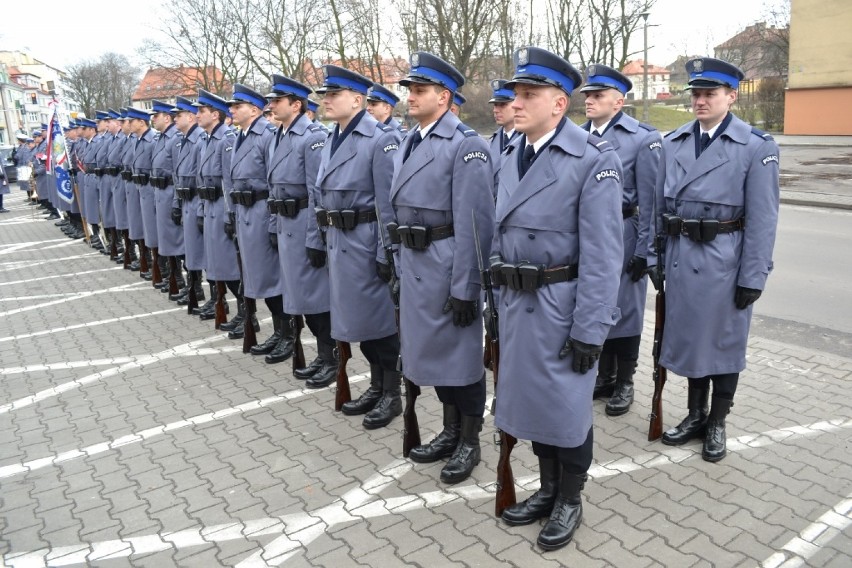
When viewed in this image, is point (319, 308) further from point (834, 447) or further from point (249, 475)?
point (834, 447)

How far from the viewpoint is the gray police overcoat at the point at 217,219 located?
7145mm

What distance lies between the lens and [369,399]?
5289 mm

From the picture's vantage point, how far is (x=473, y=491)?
4.04 meters

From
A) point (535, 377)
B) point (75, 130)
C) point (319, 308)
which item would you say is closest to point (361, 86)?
point (319, 308)

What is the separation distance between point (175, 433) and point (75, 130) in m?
13.0

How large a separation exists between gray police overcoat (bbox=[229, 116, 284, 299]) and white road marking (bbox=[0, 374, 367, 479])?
1.09 m

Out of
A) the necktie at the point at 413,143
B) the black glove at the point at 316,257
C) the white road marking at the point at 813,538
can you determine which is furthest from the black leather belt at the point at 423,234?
the white road marking at the point at 813,538

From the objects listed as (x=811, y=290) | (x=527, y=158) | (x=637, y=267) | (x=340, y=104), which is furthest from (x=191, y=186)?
(x=811, y=290)

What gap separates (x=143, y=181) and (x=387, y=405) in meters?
5.98

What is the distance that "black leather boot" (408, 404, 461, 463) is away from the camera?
173 inches

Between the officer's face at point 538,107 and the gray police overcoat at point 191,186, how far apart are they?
5202mm

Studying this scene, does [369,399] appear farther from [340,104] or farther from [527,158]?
[527,158]

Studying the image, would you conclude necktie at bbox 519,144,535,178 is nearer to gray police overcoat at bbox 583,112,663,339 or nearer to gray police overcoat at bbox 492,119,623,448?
gray police overcoat at bbox 492,119,623,448

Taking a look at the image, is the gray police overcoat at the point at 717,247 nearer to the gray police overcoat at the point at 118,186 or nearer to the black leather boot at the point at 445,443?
the black leather boot at the point at 445,443
